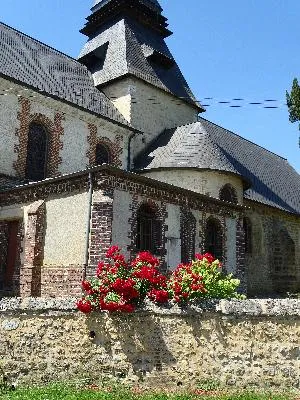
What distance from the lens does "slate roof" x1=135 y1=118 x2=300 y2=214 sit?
59.0 ft

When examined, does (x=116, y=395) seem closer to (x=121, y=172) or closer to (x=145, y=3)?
(x=121, y=172)

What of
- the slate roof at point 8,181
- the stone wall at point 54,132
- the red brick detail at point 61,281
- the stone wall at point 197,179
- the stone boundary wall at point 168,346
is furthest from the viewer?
the stone wall at point 197,179

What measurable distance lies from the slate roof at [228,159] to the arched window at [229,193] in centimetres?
70

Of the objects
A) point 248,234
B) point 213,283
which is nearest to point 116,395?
point 213,283

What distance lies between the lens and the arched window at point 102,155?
1909 centimetres

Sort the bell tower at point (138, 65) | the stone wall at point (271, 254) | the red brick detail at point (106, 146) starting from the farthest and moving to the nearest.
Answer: the stone wall at point (271, 254), the bell tower at point (138, 65), the red brick detail at point (106, 146)

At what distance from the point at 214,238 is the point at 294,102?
22.8 feet

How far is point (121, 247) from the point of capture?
37.9 feet

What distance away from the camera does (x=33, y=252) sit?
12133 mm

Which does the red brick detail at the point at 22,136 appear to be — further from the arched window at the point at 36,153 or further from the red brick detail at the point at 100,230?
the red brick detail at the point at 100,230

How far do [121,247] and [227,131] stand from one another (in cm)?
1987

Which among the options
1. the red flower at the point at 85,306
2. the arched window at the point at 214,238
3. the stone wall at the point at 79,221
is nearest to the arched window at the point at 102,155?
the stone wall at the point at 79,221

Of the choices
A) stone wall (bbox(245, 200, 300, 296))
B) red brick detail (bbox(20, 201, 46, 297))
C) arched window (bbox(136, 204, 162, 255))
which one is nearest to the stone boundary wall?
red brick detail (bbox(20, 201, 46, 297))

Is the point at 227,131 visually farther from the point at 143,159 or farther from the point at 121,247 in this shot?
the point at 121,247
